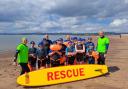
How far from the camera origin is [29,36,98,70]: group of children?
12.1 meters

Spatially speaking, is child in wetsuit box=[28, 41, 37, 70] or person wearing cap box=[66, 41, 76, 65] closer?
child in wetsuit box=[28, 41, 37, 70]

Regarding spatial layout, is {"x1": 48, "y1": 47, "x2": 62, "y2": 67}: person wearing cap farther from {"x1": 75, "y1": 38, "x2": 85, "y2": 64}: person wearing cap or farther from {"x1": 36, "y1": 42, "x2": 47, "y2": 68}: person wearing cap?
{"x1": 75, "y1": 38, "x2": 85, "y2": 64}: person wearing cap

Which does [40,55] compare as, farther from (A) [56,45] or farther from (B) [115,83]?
(B) [115,83]

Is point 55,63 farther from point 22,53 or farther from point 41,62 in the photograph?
point 22,53

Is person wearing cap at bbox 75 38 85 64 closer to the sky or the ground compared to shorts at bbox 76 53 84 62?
closer to the sky

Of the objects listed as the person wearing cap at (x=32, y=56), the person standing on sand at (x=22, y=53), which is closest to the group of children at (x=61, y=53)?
the person wearing cap at (x=32, y=56)

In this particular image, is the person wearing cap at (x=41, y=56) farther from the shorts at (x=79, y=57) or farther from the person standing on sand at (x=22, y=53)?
the shorts at (x=79, y=57)

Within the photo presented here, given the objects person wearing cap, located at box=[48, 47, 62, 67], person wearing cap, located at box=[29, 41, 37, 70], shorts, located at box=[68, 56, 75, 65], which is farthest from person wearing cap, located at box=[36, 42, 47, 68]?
shorts, located at box=[68, 56, 75, 65]

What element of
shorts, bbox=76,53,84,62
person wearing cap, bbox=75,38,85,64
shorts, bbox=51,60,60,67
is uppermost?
person wearing cap, bbox=75,38,85,64

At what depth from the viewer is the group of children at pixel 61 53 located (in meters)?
12.1

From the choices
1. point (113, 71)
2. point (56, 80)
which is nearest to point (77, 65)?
point (56, 80)

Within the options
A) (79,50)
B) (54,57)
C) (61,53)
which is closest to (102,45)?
(79,50)

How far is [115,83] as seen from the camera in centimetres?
1083

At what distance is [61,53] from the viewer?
12.2 meters
